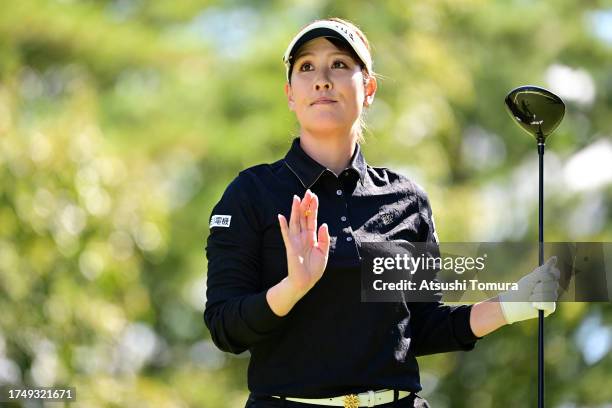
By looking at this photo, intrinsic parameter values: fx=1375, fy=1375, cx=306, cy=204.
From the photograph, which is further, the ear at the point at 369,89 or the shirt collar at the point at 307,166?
the ear at the point at 369,89

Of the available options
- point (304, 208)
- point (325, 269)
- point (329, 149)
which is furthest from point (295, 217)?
point (329, 149)

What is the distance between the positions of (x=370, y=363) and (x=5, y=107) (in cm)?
728

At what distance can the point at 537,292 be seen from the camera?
Answer: 3744mm

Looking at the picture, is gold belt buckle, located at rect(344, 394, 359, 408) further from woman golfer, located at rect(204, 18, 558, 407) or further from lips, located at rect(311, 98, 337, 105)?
lips, located at rect(311, 98, 337, 105)

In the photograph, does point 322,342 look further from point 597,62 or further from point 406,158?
point 597,62

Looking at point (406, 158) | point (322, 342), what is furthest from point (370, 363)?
point (406, 158)

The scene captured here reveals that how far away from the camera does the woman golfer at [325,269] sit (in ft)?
11.8

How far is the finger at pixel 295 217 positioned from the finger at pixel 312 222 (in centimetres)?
3

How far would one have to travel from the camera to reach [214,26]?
16844 millimetres

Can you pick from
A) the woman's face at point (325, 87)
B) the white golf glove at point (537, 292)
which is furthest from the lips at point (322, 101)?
the white golf glove at point (537, 292)

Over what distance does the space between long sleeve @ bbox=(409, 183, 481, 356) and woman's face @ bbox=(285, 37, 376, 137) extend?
46 centimetres

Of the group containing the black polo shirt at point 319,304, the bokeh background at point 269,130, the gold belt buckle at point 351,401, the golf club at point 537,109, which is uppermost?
the bokeh background at point 269,130

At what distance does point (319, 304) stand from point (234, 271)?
9.8 inches

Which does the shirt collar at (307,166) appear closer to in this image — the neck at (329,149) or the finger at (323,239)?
the neck at (329,149)
